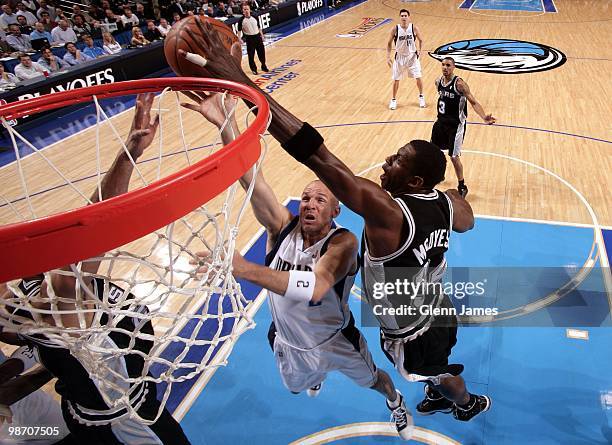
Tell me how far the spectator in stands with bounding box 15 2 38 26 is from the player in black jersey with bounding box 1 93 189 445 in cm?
1293

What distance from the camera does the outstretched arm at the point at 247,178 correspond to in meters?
2.26

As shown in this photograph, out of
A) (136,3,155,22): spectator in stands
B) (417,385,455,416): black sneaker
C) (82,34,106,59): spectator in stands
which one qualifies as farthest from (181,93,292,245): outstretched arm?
(136,3,155,22): spectator in stands

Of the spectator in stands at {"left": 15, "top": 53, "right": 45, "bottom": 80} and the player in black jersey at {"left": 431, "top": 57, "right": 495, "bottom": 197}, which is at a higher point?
the spectator in stands at {"left": 15, "top": 53, "right": 45, "bottom": 80}

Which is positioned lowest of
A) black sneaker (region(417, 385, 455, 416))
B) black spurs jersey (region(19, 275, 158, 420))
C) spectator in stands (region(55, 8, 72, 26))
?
black sneaker (region(417, 385, 455, 416))

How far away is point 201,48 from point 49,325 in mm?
1280

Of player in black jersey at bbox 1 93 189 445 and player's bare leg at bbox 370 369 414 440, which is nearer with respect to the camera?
player in black jersey at bbox 1 93 189 445

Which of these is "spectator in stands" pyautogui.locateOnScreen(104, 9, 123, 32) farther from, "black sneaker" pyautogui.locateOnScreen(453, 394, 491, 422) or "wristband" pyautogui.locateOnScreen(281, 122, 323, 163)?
"black sneaker" pyautogui.locateOnScreen(453, 394, 491, 422)

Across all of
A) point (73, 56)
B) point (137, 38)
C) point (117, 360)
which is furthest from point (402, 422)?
point (137, 38)

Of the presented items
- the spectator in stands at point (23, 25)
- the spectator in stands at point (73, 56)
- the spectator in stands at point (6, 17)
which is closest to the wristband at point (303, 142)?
the spectator in stands at point (73, 56)

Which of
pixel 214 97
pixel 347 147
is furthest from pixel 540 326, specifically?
pixel 347 147

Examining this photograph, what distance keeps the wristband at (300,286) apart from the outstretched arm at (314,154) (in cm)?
36

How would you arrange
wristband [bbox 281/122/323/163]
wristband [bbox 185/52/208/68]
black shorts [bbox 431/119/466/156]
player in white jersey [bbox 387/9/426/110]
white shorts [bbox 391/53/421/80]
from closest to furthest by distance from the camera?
wristband [bbox 281/122/323/163] → wristband [bbox 185/52/208/68] → black shorts [bbox 431/119/466/156] → player in white jersey [bbox 387/9/426/110] → white shorts [bbox 391/53/421/80]

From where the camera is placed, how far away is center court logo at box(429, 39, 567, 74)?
10555mm

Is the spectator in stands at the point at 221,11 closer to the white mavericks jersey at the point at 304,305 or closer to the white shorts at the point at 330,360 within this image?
the white mavericks jersey at the point at 304,305
